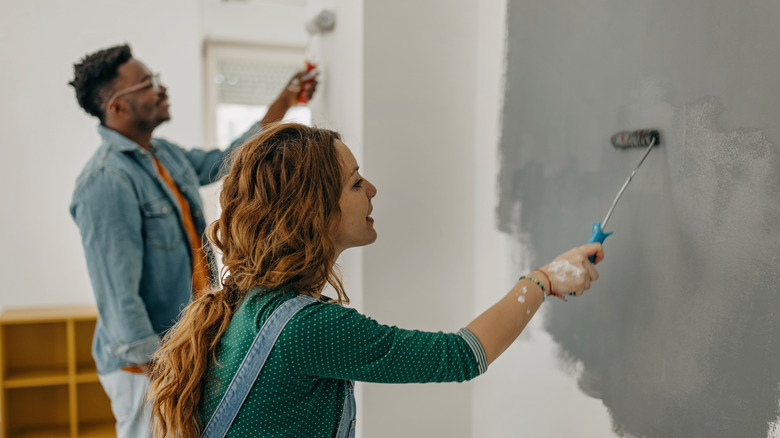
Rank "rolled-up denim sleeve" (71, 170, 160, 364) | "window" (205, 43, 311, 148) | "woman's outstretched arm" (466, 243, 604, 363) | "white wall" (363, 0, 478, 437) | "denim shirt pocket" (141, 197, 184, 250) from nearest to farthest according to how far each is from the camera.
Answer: "woman's outstretched arm" (466, 243, 604, 363) < "white wall" (363, 0, 478, 437) < "rolled-up denim sleeve" (71, 170, 160, 364) < "denim shirt pocket" (141, 197, 184, 250) < "window" (205, 43, 311, 148)

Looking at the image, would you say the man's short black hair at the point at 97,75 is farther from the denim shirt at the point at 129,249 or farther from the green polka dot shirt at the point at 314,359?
the green polka dot shirt at the point at 314,359

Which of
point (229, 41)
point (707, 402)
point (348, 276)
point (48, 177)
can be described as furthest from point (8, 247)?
point (707, 402)

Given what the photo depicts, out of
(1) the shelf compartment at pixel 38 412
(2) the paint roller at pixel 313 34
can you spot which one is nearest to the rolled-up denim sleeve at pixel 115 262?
(2) the paint roller at pixel 313 34

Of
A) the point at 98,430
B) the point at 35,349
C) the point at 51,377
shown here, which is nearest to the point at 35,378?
the point at 51,377

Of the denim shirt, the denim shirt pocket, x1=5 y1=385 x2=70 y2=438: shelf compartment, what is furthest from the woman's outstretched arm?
x1=5 y1=385 x2=70 y2=438: shelf compartment

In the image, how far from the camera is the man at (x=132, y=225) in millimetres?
1646

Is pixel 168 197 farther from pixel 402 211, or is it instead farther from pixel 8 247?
pixel 8 247

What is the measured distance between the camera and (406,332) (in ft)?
2.99

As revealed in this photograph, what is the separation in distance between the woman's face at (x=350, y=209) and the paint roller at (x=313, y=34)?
0.80 m

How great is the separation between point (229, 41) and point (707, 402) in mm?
4069

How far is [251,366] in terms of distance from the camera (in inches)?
35.6

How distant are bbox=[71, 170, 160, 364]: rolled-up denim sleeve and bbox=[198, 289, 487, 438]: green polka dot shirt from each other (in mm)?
789

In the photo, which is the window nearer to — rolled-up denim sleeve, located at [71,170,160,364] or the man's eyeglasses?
the man's eyeglasses

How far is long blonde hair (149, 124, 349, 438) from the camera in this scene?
0.95 metres
